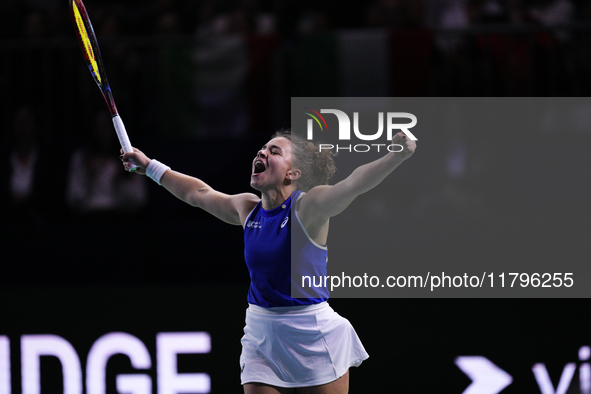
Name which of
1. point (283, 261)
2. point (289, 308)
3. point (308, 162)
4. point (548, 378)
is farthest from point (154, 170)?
point (548, 378)

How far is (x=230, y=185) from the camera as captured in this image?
16.4 ft

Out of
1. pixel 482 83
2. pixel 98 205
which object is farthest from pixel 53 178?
pixel 482 83

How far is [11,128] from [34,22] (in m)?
1.16

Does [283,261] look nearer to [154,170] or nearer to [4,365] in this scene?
[154,170]

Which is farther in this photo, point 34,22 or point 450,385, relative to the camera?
point 34,22

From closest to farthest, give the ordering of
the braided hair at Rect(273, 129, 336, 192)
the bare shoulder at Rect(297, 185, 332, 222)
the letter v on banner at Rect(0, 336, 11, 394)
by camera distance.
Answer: the bare shoulder at Rect(297, 185, 332, 222), the braided hair at Rect(273, 129, 336, 192), the letter v on banner at Rect(0, 336, 11, 394)

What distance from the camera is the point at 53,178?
5.08 metres

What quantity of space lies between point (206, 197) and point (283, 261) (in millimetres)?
783

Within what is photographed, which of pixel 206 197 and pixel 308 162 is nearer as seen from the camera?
pixel 308 162

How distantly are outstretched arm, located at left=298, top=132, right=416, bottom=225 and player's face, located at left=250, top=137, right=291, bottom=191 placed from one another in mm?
220

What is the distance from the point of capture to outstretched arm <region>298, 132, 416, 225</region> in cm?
307

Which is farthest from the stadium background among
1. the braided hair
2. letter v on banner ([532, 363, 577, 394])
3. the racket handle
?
the racket handle

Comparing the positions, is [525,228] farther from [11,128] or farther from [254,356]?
[11,128]

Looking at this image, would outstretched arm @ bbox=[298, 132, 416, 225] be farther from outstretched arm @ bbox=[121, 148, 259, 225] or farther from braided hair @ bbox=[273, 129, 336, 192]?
outstretched arm @ bbox=[121, 148, 259, 225]
